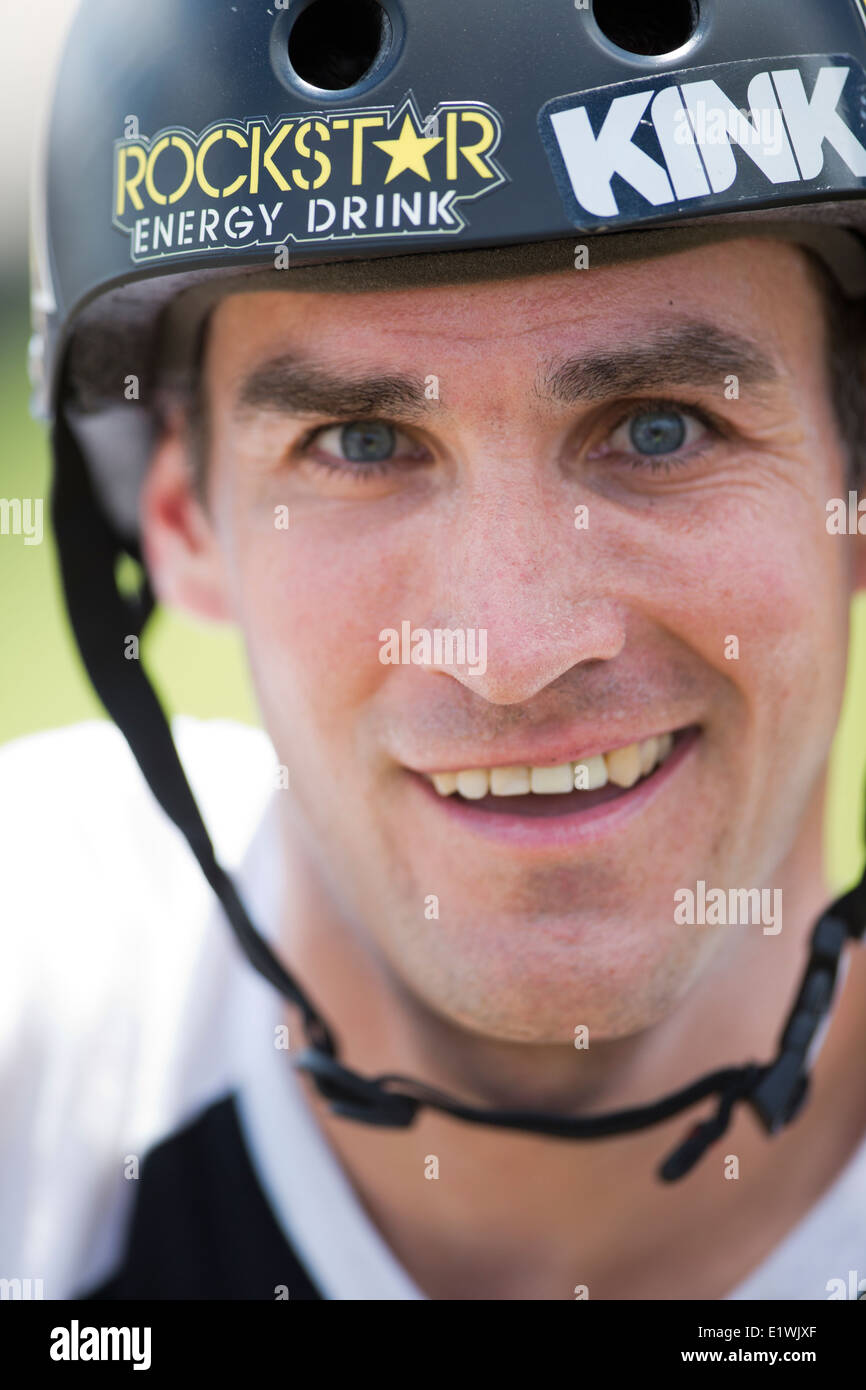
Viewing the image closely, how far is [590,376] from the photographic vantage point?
6.17 feet

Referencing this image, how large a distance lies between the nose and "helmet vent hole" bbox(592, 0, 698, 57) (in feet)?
2.25

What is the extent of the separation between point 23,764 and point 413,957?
1.18 metres

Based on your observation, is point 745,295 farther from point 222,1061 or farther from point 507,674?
point 222,1061

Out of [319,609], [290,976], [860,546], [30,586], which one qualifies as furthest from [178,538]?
[30,586]

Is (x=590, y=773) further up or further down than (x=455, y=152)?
further down

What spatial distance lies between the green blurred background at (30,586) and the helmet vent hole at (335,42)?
4.01 meters

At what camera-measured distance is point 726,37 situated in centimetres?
186

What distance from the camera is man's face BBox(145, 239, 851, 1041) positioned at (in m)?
1.89

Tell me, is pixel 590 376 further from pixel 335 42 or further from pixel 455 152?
pixel 335 42

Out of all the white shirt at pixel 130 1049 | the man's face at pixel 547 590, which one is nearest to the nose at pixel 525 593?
the man's face at pixel 547 590

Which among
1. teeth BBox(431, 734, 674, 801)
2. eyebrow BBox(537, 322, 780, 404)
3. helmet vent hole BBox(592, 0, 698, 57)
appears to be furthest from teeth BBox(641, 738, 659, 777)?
helmet vent hole BBox(592, 0, 698, 57)

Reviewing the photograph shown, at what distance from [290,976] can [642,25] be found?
159 cm

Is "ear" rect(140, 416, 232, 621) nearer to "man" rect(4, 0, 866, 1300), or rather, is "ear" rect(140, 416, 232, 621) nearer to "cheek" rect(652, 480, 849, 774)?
"man" rect(4, 0, 866, 1300)

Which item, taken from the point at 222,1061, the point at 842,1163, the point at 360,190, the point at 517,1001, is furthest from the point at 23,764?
the point at 842,1163
